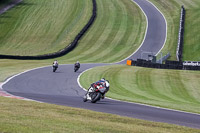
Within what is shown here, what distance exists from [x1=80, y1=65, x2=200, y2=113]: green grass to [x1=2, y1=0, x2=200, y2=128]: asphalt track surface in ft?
6.47

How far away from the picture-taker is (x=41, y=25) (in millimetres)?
72250

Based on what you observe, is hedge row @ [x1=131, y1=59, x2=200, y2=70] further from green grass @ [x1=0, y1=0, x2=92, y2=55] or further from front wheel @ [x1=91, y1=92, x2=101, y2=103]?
front wheel @ [x1=91, y1=92, x2=101, y2=103]

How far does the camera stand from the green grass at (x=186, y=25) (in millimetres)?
59744

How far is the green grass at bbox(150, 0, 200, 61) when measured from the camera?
196 feet

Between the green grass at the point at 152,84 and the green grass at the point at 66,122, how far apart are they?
10.1 metres

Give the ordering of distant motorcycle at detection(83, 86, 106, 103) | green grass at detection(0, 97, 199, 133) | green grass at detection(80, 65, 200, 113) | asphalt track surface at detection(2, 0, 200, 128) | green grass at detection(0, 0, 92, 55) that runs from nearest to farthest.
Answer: green grass at detection(0, 97, 199, 133), asphalt track surface at detection(2, 0, 200, 128), distant motorcycle at detection(83, 86, 106, 103), green grass at detection(80, 65, 200, 113), green grass at detection(0, 0, 92, 55)

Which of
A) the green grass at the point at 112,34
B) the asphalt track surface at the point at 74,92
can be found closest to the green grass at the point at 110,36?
the green grass at the point at 112,34

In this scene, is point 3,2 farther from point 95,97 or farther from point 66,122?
point 66,122

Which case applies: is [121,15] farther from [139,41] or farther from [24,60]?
[24,60]

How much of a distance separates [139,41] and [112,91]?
37.6 meters

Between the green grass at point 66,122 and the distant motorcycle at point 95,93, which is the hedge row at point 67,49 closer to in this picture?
the distant motorcycle at point 95,93

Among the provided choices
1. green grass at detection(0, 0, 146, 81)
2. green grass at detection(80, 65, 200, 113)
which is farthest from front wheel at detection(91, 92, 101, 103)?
green grass at detection(0, 0, 146, 81)

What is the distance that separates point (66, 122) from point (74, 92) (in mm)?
13817

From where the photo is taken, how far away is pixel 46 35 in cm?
6769
